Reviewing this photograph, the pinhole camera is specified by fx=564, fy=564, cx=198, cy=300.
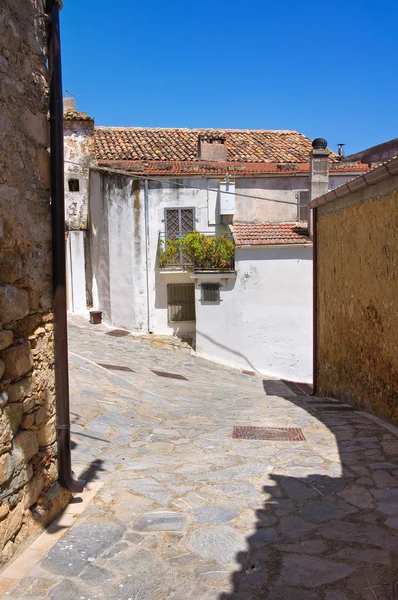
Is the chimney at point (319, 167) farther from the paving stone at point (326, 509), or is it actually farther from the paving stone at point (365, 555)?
the paving stone at point (365, 555)

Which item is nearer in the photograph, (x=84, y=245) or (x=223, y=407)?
(x=223, y=407)

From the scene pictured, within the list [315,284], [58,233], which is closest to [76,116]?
[315,284]

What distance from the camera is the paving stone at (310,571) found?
3199mm

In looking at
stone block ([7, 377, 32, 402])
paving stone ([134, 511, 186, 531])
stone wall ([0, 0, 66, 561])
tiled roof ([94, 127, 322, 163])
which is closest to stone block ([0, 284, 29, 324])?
stone wall ([0, 0, 66, 561])

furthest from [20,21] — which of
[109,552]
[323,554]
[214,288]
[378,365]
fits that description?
[214,288]

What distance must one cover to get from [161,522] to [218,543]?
502 mm

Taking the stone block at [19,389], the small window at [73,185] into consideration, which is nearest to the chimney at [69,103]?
the small window at [73,185]

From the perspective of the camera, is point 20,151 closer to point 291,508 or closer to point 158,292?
point 291,508

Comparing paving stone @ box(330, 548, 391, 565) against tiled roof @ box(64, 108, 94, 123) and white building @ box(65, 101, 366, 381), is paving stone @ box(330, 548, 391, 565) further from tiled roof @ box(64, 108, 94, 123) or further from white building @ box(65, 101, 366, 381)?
tiled roof @ box(64, 108, 94, 123)

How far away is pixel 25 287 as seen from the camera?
12.0ft

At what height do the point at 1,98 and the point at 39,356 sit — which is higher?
the point at 1,98

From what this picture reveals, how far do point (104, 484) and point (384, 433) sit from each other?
3389mm

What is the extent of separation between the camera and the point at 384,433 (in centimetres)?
647

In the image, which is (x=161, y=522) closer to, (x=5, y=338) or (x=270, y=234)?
(x=5, y=338)
